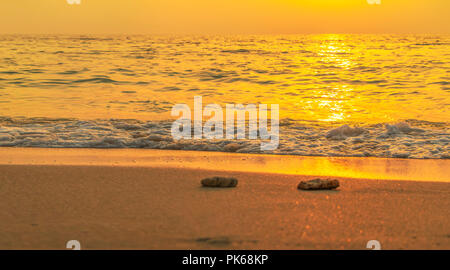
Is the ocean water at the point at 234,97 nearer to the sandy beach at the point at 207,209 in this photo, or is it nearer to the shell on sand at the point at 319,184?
the sandy beach at the point at 207,209

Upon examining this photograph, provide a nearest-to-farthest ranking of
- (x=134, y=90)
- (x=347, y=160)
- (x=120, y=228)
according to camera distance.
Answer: (x=120, y=228) → (x=347, y=160) → (x=134, y=90)

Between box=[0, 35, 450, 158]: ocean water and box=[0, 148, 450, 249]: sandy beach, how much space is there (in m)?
2.13

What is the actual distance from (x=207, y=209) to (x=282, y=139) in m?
5.02

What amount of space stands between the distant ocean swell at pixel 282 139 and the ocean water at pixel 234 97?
19mm

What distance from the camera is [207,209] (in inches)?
178

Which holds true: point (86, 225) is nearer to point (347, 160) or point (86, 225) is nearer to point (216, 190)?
point (216, 190)

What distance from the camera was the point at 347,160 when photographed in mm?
7750

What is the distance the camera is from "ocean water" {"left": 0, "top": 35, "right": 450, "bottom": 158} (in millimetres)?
9062

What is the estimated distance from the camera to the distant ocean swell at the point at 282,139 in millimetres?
8477

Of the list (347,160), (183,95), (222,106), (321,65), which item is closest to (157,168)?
(347,160)

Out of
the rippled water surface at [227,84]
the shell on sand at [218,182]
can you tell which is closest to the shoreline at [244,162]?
the shell on sand at [218,182]

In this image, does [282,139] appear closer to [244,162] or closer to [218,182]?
[244,162]

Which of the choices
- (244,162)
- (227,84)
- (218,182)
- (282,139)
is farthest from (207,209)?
(227,84)
